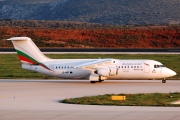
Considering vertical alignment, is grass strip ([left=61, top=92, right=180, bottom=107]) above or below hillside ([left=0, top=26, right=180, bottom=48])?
below

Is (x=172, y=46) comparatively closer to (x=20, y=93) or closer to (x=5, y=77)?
(x=5, y=77)

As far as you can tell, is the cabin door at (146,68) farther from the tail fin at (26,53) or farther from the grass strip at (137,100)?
the grass strip at (137,100)

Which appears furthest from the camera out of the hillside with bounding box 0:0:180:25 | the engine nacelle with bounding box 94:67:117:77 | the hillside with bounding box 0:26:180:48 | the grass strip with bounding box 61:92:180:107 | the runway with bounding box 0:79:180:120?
the hillside with bounding box 0:0:180:25

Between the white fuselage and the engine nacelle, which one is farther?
the white fuselage

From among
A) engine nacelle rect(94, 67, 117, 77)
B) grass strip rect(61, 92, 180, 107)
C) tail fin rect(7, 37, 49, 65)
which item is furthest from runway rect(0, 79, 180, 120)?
tail fin rect(7, 37, 49, 65)

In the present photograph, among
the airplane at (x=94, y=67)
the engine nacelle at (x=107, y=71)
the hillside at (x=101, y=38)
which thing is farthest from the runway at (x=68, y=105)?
the hillside at (x=101, y=38)

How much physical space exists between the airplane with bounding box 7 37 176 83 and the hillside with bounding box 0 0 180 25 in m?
113

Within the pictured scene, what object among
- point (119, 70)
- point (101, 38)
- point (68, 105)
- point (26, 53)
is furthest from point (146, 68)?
point (101, 38)

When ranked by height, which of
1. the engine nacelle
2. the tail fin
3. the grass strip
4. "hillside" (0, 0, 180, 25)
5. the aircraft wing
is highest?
"hillside" (0, 0, 180, 25)

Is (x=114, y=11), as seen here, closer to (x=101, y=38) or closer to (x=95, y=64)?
(x=101, y=38)

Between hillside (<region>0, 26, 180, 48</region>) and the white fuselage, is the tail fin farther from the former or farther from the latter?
hillside (<region>0, 26, 180, 48</region>)

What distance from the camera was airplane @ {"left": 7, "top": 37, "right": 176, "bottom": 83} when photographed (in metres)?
45.8

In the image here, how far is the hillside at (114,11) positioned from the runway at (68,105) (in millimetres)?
115289

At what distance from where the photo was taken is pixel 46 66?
47.2m
